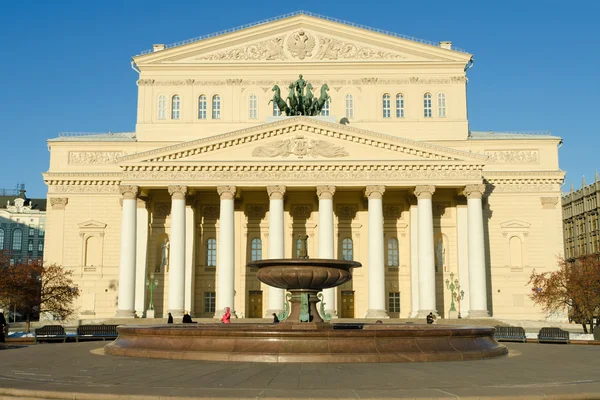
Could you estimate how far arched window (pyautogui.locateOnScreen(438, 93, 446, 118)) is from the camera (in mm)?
57281

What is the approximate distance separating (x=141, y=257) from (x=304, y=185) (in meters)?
13.2

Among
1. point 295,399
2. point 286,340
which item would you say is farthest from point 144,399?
point 286,340

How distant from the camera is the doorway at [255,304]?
53.4 meters

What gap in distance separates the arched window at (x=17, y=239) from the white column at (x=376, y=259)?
72.1 metres

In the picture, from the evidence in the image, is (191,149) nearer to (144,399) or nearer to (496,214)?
(496,214)

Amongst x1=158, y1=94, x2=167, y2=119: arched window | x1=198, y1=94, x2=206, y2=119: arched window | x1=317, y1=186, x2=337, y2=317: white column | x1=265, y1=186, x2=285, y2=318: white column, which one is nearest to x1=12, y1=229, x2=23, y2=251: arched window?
x1=158, y1=94, x2=167, y2=119: arched window

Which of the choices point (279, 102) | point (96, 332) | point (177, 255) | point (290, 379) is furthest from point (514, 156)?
point (290, 379)

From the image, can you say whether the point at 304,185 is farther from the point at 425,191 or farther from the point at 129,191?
the point at 129,191

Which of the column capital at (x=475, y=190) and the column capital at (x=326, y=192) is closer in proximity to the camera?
the column capital at (x=475, y=190)

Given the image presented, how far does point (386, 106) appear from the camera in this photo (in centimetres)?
5753

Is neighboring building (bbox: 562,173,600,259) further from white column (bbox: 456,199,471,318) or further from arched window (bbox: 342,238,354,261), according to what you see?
arched window (bbox: 342,238,354,261)

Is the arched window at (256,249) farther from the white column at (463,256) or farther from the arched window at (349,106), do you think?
the white column at (463,256)

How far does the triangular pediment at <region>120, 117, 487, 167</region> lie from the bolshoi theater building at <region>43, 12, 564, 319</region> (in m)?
0.10

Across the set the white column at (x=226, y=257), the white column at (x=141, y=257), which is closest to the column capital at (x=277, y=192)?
the white column at (x=226, y=257)
